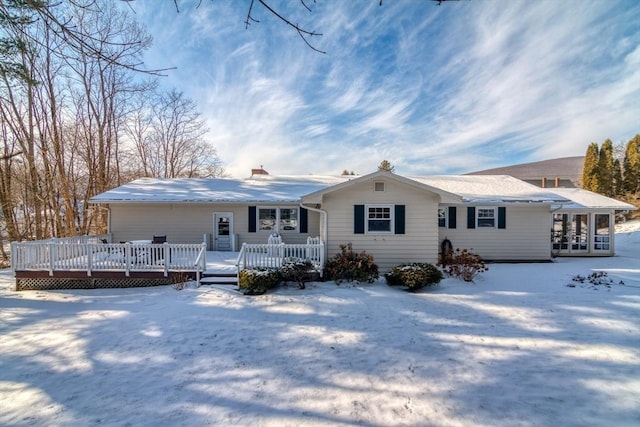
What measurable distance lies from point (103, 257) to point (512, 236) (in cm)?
1589

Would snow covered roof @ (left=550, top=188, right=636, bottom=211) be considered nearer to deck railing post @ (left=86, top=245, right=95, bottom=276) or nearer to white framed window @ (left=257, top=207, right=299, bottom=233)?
white framed window @ (left=257, top=207, right=299, bottom=233)

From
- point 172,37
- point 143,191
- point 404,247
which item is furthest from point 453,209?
point 143,191

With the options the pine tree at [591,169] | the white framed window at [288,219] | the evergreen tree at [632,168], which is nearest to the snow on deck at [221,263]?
the white framed window at [288,219]

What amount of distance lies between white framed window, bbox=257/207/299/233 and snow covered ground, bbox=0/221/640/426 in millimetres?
5203

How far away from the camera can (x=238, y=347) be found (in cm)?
496

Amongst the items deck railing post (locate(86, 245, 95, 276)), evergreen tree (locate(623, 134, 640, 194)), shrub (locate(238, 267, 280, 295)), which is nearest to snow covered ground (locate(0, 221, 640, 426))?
shrub (locate(238, 267, 280, 295))

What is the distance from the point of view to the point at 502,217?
479 inches

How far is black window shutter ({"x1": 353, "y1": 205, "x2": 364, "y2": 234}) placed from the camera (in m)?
9.66

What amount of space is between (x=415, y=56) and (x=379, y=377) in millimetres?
11742

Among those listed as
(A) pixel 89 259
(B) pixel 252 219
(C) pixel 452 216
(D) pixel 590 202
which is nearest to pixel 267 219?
(B) pixel 252 219

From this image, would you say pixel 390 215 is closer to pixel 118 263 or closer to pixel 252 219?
pixel 252 219

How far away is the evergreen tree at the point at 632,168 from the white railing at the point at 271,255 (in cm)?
3273

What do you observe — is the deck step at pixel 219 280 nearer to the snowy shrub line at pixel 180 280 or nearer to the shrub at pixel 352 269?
the snowy shrub line at pixel 180 280

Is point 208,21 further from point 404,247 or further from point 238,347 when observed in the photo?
point 404,247
